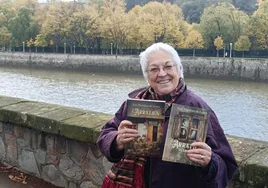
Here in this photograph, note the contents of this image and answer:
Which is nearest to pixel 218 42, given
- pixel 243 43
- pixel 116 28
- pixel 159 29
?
pixel 243 43

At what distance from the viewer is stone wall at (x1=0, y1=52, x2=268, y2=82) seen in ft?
135

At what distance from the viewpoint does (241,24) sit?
1939 inches

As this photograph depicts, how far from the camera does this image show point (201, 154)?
1695mm

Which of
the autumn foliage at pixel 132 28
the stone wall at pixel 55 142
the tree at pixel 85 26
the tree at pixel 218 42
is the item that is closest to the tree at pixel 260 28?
the autumn foliage at pixel 132 28

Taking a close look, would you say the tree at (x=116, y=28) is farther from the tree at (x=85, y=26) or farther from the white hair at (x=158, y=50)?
the white hair at (x=158, y=50)

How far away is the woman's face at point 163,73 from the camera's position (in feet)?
6.46

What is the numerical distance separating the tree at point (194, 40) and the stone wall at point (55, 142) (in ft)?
151

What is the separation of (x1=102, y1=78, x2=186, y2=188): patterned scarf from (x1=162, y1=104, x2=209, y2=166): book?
0.43 feet

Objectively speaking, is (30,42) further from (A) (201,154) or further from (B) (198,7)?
(A) (201,154)

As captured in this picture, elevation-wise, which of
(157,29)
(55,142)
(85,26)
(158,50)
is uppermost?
(85,26)

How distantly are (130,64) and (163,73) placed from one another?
45.2 m

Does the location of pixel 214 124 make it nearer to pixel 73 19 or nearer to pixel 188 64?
pixel 188 64

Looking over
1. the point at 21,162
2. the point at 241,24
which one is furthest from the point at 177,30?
the point at 21,162

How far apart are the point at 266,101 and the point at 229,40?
26.6 meters
